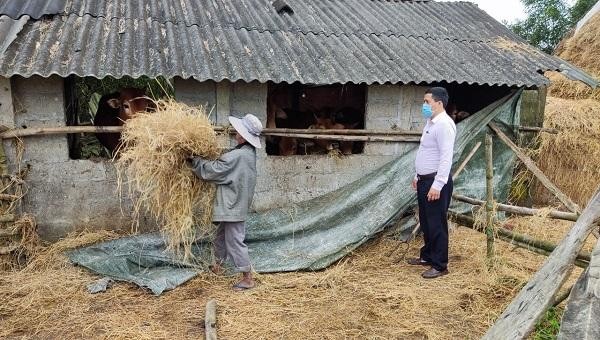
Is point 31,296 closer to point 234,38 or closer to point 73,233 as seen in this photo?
point 73,233

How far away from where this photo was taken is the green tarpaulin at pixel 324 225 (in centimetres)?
471

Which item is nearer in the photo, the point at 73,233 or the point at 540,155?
the point at 73,233

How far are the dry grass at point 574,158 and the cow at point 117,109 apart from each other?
5.86m

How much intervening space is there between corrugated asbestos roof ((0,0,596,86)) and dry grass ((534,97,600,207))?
4.49 feet

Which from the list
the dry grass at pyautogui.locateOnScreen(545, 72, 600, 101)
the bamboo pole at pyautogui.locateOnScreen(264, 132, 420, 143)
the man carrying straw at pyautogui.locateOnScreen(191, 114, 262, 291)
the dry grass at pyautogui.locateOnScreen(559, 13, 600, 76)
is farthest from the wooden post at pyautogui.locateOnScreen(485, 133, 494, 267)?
the dry grass at pyautogui.locateOnScreen(559, 13, 600, 76)

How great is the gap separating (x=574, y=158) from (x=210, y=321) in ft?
20.5

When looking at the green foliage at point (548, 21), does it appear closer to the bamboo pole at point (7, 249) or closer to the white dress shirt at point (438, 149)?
the white dress shirt at point (438, 149)

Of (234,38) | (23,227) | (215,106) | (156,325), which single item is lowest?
(156,325)

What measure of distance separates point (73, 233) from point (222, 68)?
255 centimetres

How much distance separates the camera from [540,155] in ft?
23.2

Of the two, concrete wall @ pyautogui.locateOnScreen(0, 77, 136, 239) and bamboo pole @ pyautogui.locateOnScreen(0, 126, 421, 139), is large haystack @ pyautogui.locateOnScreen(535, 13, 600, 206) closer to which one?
bamboo pole @ pyautogui.locateOnScreen(0, 126, 421, 139)

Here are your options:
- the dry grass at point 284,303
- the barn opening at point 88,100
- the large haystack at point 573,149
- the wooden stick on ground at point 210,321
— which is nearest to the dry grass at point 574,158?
the large haystack at point 573,149

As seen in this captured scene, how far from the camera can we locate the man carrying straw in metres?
4.04

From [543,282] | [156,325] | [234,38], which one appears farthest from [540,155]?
[156,325]
